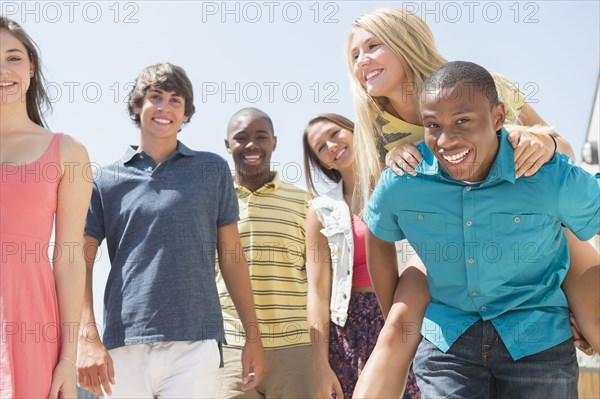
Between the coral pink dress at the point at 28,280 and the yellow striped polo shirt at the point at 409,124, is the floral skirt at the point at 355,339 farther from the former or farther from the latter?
the coral pink dress at the point at 28,280

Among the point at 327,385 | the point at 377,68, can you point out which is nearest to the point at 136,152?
the point at 377,68

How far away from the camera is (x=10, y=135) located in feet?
Result: 11.6

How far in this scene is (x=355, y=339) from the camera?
4719 millimetres

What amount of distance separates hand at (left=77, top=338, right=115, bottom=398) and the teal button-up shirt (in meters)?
1.55

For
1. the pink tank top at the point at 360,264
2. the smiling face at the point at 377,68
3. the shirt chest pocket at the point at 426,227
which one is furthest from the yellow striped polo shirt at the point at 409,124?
the pink tank top at the point at 360,264

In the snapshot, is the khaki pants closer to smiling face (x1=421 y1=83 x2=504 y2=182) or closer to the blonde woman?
the blonde woman

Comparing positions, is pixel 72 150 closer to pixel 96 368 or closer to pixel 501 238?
pixel 96 368

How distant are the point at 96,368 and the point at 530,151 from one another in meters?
2.13

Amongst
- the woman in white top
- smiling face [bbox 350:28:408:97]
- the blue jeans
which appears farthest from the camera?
the woman in white top

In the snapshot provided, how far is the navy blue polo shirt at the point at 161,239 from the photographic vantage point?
4141 mm

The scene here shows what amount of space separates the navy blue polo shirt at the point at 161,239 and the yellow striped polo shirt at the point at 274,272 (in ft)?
2.11

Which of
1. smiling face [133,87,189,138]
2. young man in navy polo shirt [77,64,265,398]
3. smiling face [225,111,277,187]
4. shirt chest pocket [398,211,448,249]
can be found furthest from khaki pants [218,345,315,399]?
shirt chest pocket [398,211,448,249]

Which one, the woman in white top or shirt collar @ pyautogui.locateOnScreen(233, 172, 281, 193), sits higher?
shirt collar @ pyautogui.locateOnScreen(233, 172, 281, 193)

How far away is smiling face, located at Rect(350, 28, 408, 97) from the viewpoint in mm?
4027
